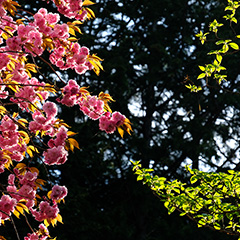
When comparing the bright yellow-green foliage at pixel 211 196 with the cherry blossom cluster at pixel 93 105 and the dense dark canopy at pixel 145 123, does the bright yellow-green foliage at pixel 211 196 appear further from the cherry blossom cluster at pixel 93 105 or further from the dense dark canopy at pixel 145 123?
the dense dark canopy at pixel 145 123

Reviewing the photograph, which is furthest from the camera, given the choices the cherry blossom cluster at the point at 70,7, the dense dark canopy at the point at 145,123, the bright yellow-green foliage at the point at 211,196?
the dense dark canopy at the point at 145,123

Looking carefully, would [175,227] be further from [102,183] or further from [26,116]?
[26,116]

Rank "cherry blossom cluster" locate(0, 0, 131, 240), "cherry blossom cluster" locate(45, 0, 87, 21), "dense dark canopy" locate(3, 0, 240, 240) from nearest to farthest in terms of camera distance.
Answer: "cherry blossom cluster" locate(0, 0, 131, 240)
"cherry blossom cluster" locate(45, 0, 87, 21)
"dense dark canopy" locate(3, 0, 240, 240)

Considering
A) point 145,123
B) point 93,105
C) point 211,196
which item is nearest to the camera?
point 93,105

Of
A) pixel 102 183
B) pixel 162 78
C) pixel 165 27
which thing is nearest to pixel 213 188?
pixel 102 183

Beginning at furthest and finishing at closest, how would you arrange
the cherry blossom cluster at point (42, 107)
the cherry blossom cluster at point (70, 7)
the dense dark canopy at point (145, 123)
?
the dense dark canopy at point (145, 123) < the cherry blossom cluster at point (70, 7) < the cherry blossom cluster at point (42, 107)

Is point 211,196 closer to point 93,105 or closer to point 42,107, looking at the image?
point 93,105

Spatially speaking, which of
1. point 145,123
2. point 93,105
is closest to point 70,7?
point 93,105

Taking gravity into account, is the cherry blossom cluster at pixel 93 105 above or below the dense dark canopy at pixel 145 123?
below

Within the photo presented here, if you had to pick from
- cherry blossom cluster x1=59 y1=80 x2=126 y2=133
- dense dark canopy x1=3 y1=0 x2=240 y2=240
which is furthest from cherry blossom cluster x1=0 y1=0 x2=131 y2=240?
dense dark canopy x1=3 y1=0 x2=240 y2=240

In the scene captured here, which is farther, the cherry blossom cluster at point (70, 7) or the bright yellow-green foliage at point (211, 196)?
the bright yellow-green foliage at point (211, 196)

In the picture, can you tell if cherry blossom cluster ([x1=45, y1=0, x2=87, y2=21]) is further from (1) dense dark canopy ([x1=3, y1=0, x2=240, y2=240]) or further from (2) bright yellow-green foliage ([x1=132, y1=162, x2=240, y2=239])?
(1) dense dark canopy ([x1=3, y1=0, x2=240, y2=240])

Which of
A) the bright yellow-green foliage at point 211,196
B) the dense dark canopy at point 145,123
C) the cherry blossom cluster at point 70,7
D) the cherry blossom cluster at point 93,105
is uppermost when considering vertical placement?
the dense dark canopy at point 145,123

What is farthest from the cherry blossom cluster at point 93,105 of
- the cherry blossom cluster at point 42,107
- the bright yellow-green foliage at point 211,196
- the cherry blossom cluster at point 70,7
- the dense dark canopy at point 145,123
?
the dense dark canopy at point 145,123
